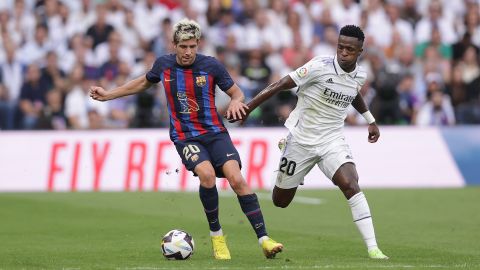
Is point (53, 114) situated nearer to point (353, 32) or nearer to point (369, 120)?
point (369, 120)

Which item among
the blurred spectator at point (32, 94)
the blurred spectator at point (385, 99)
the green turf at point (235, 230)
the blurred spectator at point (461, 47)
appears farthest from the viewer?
the blurred spectator at point (461, 47)

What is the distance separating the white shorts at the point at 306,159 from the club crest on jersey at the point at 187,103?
1.58m

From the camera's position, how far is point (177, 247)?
38.6ft

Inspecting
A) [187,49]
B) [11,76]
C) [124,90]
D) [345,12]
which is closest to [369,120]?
[187,49]

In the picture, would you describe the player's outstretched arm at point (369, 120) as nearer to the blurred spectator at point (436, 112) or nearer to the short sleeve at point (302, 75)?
the short sleeve at point (302, 75)

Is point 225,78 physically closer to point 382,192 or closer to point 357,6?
point 382,192

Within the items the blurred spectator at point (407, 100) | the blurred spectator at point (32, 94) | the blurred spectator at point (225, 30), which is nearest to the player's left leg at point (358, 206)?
the blurred spectator at point (32, 94)

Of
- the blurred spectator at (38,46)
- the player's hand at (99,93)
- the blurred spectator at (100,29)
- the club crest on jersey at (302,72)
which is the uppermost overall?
the club crest on jersey at (302,72)

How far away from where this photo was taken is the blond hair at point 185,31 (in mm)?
11734

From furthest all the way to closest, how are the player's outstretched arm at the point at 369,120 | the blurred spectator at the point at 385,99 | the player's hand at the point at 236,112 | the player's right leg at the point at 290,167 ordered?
the blurred spectator at the point at 385,99
the player's outstretched arm at the point at 369,120
the player's right leg at the point at 290,167
the player's hand at the point at 236,112

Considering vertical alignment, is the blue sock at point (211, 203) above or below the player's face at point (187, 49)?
below

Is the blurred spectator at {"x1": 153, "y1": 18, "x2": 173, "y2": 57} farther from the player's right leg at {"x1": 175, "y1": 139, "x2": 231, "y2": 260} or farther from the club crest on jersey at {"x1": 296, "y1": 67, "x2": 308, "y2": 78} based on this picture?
the player's right leg at {"x1": 175, "y1": 139, "x2": 231, "y2": 260}

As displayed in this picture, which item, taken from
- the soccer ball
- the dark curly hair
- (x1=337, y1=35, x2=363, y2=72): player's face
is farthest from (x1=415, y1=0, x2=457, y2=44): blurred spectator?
the soccer ball

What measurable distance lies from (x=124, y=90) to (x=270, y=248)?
2450mm
